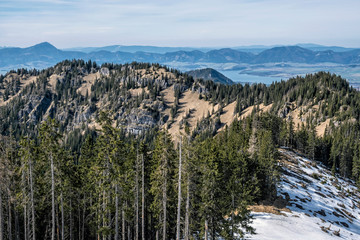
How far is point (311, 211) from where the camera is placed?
48719 millimetres

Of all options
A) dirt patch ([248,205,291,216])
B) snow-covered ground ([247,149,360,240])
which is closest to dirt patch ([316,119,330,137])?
snow-covered ground ([247,149,360,240])

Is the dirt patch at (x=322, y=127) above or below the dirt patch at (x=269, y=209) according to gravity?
below

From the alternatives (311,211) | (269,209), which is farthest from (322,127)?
(269,209)

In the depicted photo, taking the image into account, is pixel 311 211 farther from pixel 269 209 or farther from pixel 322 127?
pixel 322 127

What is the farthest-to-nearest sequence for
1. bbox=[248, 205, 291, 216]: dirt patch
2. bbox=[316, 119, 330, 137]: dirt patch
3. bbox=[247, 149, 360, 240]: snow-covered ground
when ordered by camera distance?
bbox=[316, 119, 330, 137]: dirt patch
bbox=[248, 205, 291, 216]: dirt patch
bbox=[247, 149, 360, 240]: snow-covered ground

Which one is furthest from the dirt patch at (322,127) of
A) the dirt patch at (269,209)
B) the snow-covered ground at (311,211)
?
the dirt patch at (269,209)

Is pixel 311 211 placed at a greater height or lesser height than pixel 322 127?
greater

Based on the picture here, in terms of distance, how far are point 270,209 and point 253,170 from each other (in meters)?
6.86

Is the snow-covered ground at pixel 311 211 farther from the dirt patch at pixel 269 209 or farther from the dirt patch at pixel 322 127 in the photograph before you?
the dirt patch at pixel 322 127

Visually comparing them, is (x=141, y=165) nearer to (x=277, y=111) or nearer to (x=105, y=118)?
(x=105, y=118)

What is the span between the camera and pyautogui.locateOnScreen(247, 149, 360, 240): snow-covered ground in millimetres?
38125

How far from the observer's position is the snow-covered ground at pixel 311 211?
3812 centimetres

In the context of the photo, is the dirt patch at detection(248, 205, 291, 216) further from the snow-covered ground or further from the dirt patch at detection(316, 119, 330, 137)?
the dirt patch at detection(316, 119, 330, 137)

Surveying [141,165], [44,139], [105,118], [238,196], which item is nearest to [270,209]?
[238,196]
